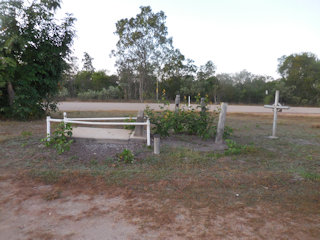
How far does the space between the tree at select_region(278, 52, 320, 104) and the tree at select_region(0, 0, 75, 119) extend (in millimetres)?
32978

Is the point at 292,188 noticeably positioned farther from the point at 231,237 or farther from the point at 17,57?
the point at 17,57

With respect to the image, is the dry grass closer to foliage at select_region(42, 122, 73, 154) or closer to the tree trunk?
foliage at select_region(42, 122, 73, 154)

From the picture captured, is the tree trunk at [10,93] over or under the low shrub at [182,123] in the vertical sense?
over

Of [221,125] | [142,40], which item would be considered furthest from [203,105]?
[142,40]

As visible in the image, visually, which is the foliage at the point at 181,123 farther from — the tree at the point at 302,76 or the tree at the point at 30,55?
the tree at the point at 302,76

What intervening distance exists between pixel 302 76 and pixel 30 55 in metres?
38.4

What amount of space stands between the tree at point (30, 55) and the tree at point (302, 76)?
108 feet

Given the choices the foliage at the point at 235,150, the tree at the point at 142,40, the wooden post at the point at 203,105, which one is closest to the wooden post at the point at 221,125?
the foliage at the point at 235,150

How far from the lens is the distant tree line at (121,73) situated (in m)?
10.2

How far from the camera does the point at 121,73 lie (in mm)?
35969

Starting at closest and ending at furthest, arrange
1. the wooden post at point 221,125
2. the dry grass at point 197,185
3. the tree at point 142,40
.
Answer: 1. the dry grass at point 197,185
2. the wooden post at point 221,125
3. the tree at point 142,40

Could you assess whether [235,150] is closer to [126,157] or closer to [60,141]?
[126,157]

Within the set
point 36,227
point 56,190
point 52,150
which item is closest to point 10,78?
point 52,150

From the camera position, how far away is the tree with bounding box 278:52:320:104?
118 feet
